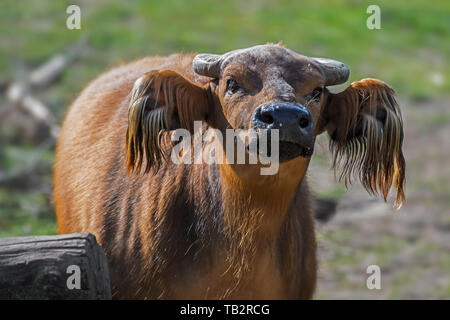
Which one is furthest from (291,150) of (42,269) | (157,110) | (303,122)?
(42,269)

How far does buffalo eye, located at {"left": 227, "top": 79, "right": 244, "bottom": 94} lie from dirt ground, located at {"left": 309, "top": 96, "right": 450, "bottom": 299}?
5.77 feet

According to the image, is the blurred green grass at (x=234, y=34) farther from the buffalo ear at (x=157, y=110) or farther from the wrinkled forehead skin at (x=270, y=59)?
the wrinkled forehead skin at (x=270, y=59)

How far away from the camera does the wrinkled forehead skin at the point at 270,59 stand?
6.07 meters

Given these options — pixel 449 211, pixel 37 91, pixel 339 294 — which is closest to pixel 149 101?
pixel 339 294

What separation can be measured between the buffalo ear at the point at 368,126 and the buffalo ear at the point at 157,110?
0.90 metres

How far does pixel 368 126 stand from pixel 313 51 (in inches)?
398

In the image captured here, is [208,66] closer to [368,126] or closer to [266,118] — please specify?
[266,118]

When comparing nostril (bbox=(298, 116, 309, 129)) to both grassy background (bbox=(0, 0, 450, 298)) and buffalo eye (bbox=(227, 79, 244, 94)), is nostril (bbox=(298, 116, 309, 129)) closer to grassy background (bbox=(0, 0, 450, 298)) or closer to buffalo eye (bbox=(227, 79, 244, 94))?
buffalo eye (bbox=(227, 79, 244, 94))

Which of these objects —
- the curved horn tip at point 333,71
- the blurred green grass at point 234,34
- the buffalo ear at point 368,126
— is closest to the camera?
the curved horn tip at point 333,71

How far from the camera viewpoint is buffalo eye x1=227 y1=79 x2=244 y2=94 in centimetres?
611

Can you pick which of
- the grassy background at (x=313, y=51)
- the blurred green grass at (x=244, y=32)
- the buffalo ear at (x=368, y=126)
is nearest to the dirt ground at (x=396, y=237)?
the grassy background at (x=313, y=51)

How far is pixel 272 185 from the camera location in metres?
6.24

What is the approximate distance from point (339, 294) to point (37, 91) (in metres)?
6.60

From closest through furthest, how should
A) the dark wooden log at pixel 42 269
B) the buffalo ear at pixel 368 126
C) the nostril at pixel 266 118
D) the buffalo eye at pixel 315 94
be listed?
the dark wooden log at pixel 42 269
the nostril at pixel 266 118
the buffalo eye at pixel 315 94
the buffalo ear at pixel 368 126
